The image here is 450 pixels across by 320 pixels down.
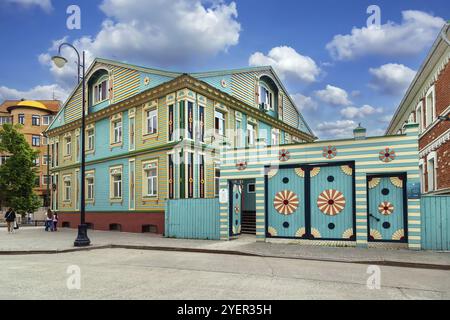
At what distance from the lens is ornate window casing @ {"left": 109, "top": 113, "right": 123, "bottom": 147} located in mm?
22219

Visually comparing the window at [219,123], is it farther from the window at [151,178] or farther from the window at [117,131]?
the window at [117,131]

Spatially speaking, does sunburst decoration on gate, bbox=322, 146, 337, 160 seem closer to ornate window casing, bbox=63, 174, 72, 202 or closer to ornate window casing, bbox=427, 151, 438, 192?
ornate window casing, bbox=427, 151, 438, 192

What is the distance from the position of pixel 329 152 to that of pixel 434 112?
752cm

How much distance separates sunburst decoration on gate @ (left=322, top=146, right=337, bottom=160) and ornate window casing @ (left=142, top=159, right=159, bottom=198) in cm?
933

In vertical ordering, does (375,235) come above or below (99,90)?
below

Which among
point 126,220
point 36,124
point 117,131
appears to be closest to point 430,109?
point 126,220

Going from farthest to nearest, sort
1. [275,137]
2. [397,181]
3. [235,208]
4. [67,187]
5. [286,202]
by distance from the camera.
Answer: [67,187] < [275,137] < [235,208] < [286,202] < [397,181]

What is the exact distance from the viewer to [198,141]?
19.0 metres

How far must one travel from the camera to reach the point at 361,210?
12.6 m

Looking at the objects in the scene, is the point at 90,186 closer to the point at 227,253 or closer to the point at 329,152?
the point at 227,253

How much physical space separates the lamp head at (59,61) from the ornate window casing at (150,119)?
6.28 meters

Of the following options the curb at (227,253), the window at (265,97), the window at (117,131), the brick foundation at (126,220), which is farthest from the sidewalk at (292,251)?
the window at (265,97)

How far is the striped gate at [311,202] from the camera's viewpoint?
13023 mm

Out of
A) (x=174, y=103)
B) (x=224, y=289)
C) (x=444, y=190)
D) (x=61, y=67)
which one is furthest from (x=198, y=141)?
(x=224, y=289)
